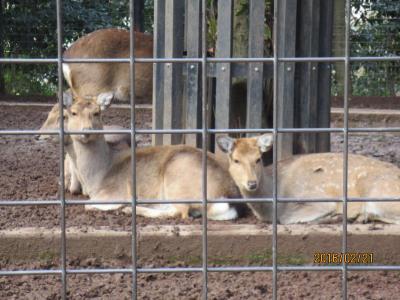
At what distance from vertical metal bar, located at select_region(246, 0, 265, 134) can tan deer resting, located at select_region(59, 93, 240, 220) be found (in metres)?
0.47

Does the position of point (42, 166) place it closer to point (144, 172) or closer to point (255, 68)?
point (144, 172)

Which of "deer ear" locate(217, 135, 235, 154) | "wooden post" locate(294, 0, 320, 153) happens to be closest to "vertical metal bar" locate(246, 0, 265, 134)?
"deer ear" locate(217, 135, 235, 154)

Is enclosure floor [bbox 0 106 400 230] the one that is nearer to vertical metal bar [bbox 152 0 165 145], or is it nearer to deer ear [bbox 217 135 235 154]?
deer ear [bbox 217 135 235 154]

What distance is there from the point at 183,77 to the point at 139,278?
2.48 meters

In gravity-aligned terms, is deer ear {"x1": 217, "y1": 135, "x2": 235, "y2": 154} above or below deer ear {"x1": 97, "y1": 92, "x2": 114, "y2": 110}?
below

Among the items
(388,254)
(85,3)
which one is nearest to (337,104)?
(85,3)

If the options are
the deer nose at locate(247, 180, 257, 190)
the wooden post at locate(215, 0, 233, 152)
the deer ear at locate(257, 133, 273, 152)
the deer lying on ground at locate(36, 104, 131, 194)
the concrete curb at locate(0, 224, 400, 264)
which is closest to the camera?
the concrete curb at locate(0, 224, 400, 264)

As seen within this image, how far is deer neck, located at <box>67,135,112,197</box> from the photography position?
295 inches

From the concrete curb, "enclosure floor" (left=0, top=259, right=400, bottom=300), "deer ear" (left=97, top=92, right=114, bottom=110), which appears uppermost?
"deer ear" (left=97, top=92, right=114, bottom=110)

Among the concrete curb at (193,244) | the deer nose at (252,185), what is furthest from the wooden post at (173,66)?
the concrete curb at (193,244)
